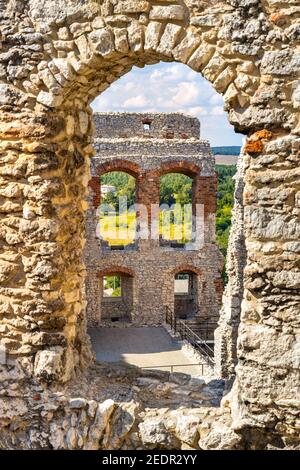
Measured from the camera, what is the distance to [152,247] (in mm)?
16875

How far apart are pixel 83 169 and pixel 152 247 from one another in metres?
Result: 12.1

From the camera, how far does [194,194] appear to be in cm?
1678

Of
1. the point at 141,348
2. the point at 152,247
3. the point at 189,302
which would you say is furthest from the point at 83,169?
the point at 189,302

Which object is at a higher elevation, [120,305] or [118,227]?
[118,227]

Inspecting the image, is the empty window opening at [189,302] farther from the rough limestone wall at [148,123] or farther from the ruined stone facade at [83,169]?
the ruined stone facade at [83,169]

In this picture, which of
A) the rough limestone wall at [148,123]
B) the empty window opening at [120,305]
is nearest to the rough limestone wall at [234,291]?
the empty window opening at [120,305]

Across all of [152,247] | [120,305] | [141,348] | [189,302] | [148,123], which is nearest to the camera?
[141,348]

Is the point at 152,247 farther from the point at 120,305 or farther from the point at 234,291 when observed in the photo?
the point at 234,291

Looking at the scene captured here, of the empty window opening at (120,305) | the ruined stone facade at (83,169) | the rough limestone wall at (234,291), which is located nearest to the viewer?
the ruined stone facade at (83,169)

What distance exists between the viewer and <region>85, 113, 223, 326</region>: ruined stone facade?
53.7ft

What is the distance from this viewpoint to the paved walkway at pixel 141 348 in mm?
12776

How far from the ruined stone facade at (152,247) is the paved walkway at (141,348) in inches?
27.4

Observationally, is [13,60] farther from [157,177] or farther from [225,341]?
[157,177]

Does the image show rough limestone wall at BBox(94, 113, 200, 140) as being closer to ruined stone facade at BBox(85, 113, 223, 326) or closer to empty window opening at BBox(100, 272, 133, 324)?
ruined stone facade at BBox(85, 113, 223, 326)
